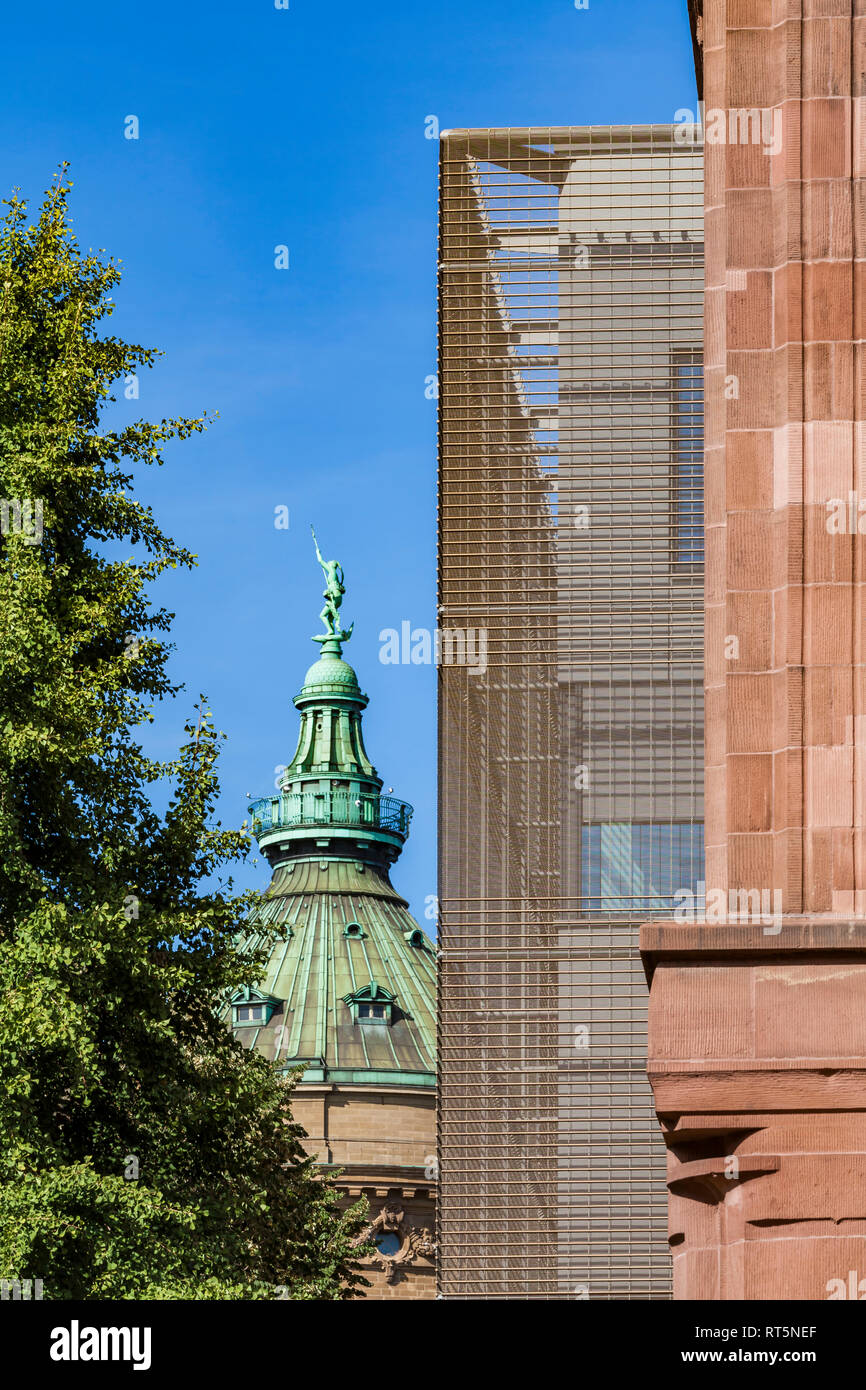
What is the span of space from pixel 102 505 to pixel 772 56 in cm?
1442

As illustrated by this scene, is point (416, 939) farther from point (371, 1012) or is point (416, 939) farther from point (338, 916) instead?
point (371, 1012)

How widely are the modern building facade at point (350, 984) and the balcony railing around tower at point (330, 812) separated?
0.26ft

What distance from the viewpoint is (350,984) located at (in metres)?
114

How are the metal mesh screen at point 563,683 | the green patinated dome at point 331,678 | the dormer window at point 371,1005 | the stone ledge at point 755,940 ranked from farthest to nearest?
the green patinated dome at point 331,678 < the dormer window at point 371,1005 < the metal mesh screen at point 563,683 < the stone ledge at point 755,940

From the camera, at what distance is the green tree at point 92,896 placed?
26250 mm

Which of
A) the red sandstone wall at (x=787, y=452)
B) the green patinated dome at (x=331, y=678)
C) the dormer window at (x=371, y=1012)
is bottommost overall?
the red sandstone wall at (x=787, y=452)

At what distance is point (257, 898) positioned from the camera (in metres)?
29.4

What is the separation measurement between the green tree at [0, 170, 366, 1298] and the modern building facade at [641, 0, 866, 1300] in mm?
11736

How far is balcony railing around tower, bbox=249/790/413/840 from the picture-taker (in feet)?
400

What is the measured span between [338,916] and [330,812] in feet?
20.8

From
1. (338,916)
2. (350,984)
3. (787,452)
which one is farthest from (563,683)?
(338,916)

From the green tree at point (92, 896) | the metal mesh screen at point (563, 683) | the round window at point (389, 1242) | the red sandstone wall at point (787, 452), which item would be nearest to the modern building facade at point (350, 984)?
the round window at point (389, 1242)

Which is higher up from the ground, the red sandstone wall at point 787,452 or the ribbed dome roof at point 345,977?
the ribbed dome roof at point 345,977

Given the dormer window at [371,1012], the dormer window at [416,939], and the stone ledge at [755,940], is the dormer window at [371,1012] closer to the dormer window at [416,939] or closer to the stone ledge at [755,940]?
the dormer window at [416,939]
